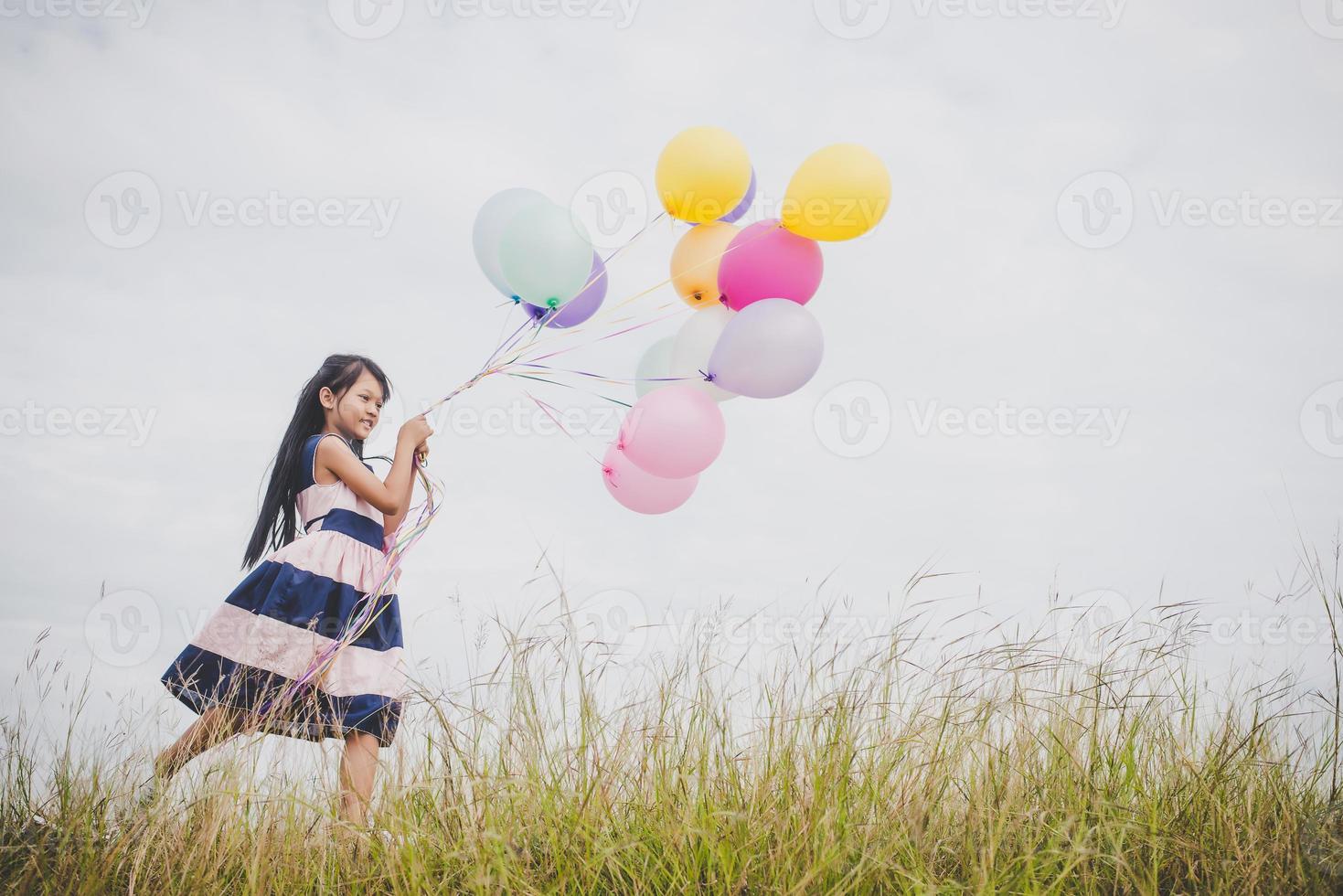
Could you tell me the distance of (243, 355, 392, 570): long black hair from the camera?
3.55 metres

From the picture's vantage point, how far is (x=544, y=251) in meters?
3.72

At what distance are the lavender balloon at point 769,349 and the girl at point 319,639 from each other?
116 centimetres

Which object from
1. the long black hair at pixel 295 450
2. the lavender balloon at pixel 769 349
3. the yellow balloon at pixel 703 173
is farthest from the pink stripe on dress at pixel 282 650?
the yellow balloon at pixel 703 173

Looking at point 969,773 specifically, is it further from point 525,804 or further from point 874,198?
point 874,198

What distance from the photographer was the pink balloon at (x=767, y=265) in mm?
3826

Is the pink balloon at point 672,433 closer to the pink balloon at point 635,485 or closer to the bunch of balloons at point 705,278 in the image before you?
the bunch of balloons at point 705,278

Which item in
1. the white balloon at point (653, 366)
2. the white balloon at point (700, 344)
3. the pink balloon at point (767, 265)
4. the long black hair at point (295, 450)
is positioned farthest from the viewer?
the white balloon at point (653, 366)

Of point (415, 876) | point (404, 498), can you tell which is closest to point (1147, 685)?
point (415, 876)

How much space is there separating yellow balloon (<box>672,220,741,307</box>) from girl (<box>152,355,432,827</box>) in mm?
1311

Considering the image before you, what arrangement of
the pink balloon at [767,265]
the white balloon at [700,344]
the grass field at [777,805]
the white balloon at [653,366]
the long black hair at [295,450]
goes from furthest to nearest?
1. the white balloon at [653,366]
2. the white balloon at [700,344]
3. the pink balloon at [767,265]
4. the long black hair at [295,450]
5. the grass field at [777,805]

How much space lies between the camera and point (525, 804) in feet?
8.39

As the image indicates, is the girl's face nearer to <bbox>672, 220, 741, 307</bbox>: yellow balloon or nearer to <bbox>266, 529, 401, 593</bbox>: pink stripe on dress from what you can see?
<bbox>266, 529, 401, 593</bbox>: pink stripe on dress

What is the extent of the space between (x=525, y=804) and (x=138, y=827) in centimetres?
118

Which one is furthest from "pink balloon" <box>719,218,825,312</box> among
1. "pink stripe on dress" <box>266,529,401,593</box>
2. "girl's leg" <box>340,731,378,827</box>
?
"girl's leg" <box>340,731,378,827</box>
